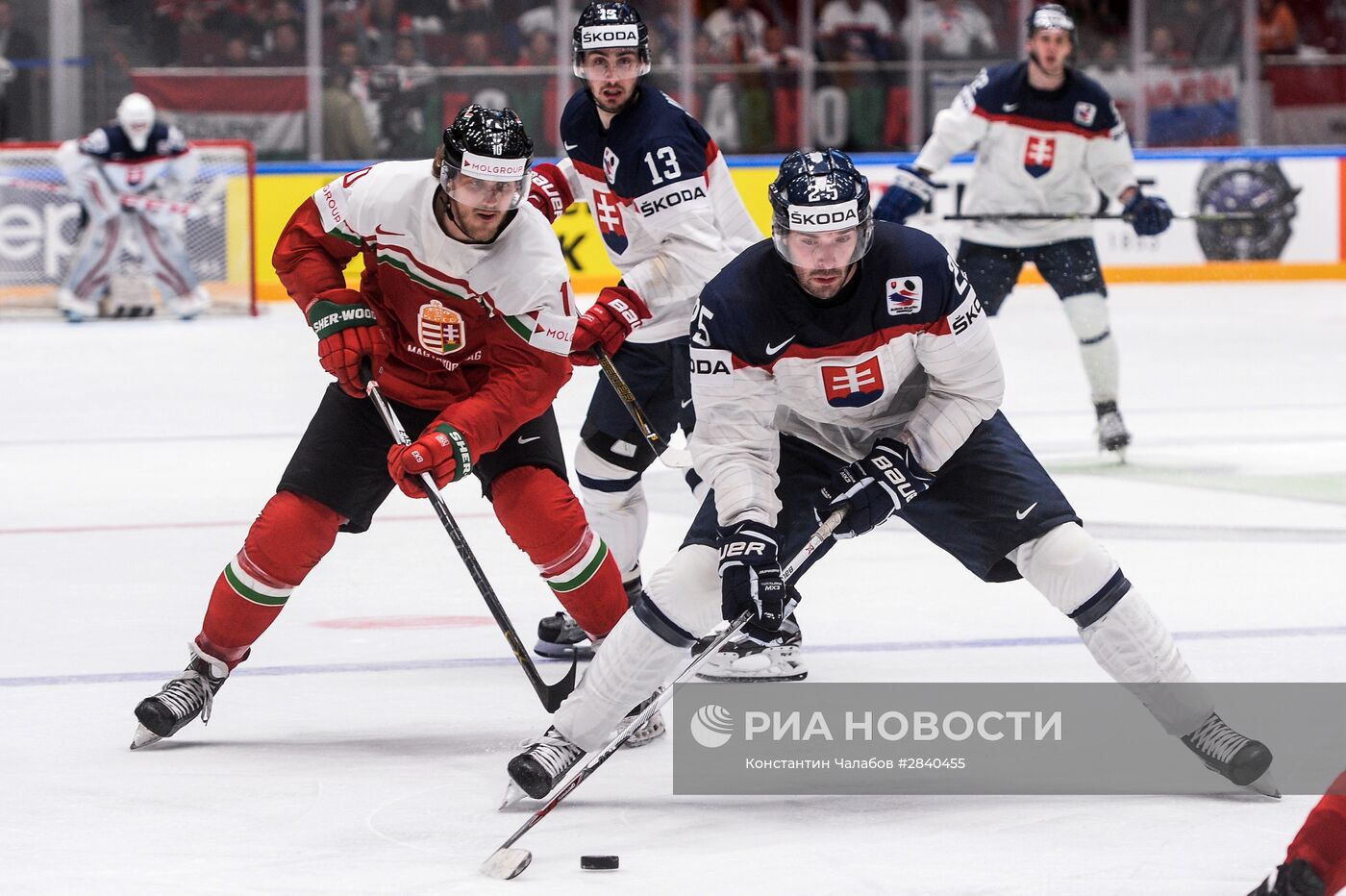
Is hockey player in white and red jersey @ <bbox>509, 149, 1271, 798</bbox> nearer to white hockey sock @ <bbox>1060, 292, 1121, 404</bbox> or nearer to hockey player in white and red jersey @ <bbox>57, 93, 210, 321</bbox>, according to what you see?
white hockey sock @ <bbox>1060, 292, 1121, 404</bbox>

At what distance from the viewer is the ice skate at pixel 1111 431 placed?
21.0 ft

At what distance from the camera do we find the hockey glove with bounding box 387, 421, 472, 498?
3344 mm

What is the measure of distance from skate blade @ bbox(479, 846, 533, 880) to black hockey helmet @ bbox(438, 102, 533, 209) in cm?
113

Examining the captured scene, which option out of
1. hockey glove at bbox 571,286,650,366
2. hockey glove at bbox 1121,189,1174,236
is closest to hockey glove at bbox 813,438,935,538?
hockey glove at bbox 571,286,650,366

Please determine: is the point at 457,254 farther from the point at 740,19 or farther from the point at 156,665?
the point at 740,19

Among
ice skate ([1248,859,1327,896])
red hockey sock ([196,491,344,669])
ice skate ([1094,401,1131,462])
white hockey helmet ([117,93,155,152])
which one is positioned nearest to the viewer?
ice skate ([1248,859,1327,896])

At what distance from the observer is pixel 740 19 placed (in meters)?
12.6

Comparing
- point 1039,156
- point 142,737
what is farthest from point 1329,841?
point 1039,156

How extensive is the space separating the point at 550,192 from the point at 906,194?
8.23ft

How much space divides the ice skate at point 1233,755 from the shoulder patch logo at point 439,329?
136 centimetres

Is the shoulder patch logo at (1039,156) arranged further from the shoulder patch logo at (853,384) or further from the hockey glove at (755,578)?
the hockey glove at (755,578)

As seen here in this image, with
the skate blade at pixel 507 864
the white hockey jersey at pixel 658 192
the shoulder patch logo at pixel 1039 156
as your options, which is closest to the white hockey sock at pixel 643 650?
the skate blade at pixel 507 864

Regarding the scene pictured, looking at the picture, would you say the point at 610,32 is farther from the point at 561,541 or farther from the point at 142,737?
the point at 142,737

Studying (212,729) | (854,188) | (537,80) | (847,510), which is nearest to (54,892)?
(212,729)
